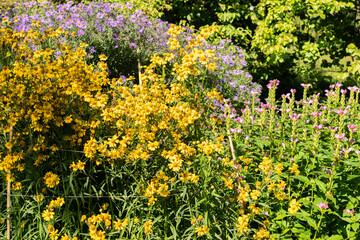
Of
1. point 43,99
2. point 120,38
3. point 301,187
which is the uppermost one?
point 120,38

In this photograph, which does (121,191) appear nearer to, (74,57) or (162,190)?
(162,190)

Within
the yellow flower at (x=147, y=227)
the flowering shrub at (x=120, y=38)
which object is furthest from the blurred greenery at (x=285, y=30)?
the yellow flower at (x=147, y=227)

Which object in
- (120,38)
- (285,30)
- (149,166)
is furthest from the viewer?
(285,30)

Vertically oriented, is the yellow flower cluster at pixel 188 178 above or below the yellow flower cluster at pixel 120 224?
above

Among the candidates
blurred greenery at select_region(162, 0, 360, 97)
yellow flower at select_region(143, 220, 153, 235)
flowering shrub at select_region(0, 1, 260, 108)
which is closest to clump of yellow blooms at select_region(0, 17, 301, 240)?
yellow flower at select_region(143, 220, 153, 235)

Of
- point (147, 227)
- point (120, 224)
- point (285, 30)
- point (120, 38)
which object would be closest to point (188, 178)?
point (147, 227)

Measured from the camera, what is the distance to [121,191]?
2.48 meters

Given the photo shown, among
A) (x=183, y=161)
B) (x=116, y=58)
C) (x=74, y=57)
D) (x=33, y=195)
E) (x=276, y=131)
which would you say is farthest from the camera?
(x=116, y=58)

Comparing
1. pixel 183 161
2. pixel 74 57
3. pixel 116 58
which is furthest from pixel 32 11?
pixel 183 161

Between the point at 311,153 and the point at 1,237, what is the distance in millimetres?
2106

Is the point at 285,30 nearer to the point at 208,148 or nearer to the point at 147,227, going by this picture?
Answer: the point at 208,148

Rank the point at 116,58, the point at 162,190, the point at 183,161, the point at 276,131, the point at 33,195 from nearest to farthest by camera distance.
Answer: the point at 162,190 < the point at 183,161 < the point at 33,195 < the point at 276,131 < the point at 116,58

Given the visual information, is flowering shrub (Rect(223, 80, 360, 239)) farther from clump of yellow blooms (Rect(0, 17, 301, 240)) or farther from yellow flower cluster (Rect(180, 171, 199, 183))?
yellow flower cluster (Rect(180, 171, 199, 183))

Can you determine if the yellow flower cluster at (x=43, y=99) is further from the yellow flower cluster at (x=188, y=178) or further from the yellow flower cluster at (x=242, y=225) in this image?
the yellow flower cluster at (x=242, y=225)
